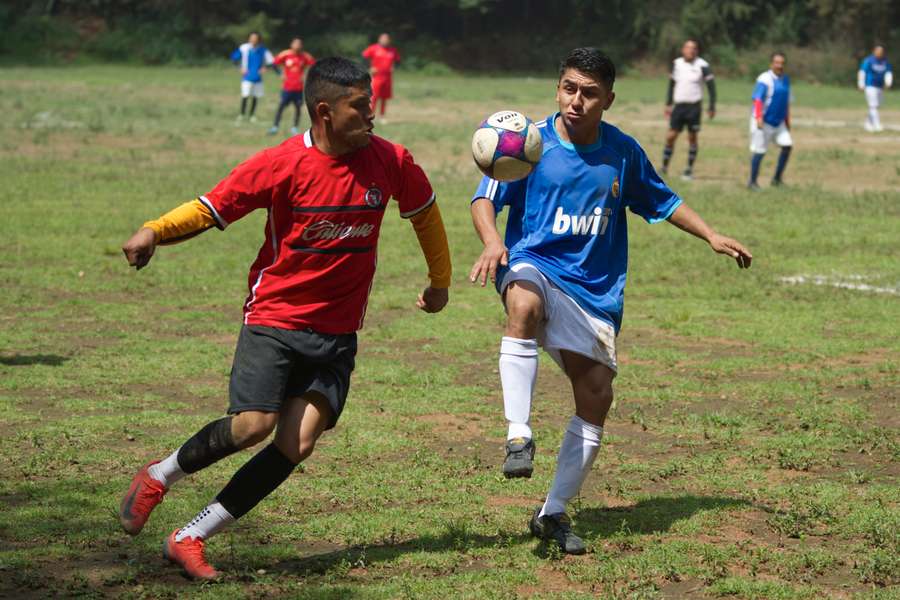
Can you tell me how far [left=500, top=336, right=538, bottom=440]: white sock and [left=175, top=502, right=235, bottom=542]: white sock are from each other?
46.3 inches

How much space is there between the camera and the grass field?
545 centimetres

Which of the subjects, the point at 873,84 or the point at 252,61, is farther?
the point at 873,84

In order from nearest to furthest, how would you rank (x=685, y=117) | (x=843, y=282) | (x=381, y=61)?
(x=843, y=282) < (x=685, y=117) < (x=381, y=61)

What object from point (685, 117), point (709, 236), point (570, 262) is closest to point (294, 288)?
point (570, 262)

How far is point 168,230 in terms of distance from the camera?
5.07m

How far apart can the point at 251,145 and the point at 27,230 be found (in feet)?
32.8

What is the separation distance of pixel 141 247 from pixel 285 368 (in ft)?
2.41

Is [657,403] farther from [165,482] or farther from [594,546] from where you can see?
[165,482]

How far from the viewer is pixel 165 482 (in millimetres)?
5422

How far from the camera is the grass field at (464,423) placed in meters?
5.45

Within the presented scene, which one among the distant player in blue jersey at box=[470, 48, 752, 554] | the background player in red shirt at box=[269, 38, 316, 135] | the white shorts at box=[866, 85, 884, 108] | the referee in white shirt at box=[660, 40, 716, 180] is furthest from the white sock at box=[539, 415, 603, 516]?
the white shorts at box=[866, 85, 884, 108]

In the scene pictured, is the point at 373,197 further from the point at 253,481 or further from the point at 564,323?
the point at 253,481

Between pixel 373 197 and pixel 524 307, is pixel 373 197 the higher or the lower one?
the higher one

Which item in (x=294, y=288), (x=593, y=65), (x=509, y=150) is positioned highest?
(x=593, y=65)
